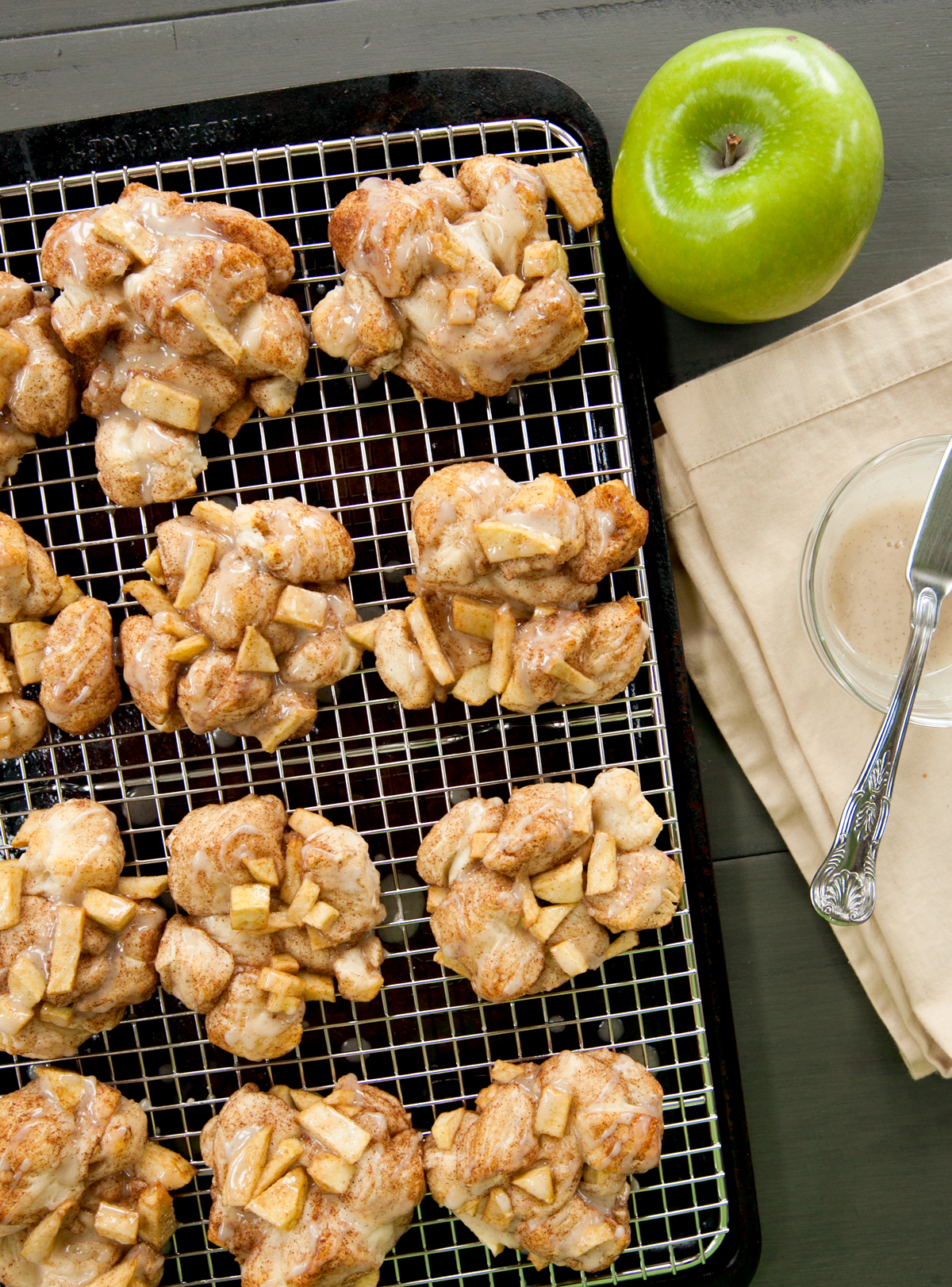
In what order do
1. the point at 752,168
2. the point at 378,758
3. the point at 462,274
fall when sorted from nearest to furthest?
1. the point at 752,168
2. the point at 462,274
3. the point at 378,758

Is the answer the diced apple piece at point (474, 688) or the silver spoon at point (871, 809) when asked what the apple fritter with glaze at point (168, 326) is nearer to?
the diced apple piece at point (474, 688)

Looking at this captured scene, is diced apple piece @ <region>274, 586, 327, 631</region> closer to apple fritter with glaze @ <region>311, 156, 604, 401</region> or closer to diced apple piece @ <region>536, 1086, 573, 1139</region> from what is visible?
apple fritter with glaze @ <region>311, 156, 604, 401</region>

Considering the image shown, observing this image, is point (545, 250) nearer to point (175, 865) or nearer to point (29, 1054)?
point (175, 865)

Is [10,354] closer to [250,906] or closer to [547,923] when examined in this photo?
[250,906]

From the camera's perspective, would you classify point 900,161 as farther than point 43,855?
Yes

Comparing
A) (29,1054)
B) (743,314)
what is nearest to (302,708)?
(29,1054)

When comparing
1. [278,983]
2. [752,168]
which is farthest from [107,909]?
[752,168]
